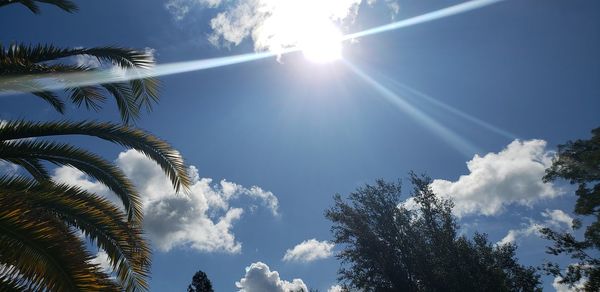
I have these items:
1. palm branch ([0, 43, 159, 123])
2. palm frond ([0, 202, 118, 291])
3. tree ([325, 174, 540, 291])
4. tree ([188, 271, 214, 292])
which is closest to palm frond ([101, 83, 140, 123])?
palm branch ([0, 43, 159, 123])

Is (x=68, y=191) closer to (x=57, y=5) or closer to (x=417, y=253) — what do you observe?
(x=57, y=5)

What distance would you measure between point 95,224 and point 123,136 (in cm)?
197

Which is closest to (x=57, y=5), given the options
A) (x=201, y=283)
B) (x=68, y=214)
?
(x=68, y=214)

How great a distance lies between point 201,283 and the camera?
43844mm

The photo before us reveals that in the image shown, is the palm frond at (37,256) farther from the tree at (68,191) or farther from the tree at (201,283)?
the tree at (201,283)

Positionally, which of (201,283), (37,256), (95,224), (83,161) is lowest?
(37,256)

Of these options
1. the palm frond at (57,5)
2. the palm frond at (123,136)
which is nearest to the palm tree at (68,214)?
the palm frond at (123,136)

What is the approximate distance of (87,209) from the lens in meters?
6.06

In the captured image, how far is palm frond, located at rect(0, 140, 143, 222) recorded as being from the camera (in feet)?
22.1

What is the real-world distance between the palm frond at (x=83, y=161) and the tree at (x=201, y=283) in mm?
37688

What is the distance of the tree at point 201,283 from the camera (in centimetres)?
4336

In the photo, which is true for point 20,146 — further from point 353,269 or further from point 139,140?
point 353,269

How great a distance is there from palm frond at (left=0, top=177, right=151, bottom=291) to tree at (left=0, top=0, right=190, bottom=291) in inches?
0.5

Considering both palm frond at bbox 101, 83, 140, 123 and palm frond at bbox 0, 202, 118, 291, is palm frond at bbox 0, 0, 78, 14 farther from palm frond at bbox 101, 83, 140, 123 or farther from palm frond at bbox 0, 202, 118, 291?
palm frond at bbox 0, 202, 118, 291
